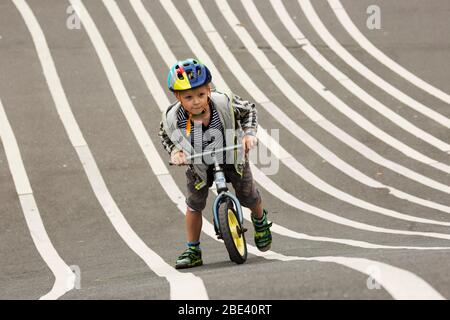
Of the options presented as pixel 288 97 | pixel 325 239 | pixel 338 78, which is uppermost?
pixel 338 78

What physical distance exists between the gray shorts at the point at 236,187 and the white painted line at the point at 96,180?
0.67 m

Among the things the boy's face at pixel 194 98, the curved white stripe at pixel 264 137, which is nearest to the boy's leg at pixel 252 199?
the boy's face at pixel 194 98

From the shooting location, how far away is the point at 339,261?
23.5 ft

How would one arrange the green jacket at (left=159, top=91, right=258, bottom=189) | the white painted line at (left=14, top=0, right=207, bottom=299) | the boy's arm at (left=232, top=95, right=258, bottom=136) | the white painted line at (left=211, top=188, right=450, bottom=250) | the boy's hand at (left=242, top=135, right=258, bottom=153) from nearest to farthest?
the white painted line at (left=14, top=0, right=207, bottom=299) < the boy's hand at (left=242, top=135, right=258, bottom=153) < the green jacket at (left=159, top=91, right=258, bottom=189) < the boy's arm at (left=232, top=95, right=258, bottom=136) < the white painted line at (left=211, top=188, right=450, bottom=250)

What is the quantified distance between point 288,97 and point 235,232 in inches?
319

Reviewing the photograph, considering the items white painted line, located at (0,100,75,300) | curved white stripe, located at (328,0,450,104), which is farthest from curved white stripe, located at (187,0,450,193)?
white painted line, located at (0,100,75,300)

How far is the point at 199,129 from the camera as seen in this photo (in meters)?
8.41

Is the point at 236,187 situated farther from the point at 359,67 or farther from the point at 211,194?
the point at 359,67

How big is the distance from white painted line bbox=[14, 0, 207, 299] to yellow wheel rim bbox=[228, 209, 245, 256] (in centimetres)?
58

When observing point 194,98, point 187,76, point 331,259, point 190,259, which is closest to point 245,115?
point 194,98

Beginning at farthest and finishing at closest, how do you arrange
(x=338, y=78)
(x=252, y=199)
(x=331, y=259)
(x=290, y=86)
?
(x=338, y=78) → (x=290, y=86) → (x=252, y=199) → (x=331, y=259)

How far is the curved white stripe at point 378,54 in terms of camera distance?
1644 centimetres

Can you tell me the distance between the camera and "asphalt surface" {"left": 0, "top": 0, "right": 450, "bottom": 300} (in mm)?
6984

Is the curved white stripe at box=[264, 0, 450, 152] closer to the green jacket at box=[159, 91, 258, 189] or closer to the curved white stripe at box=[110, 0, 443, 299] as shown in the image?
the curved white stripe at box=[110, 0, 443, 299]
